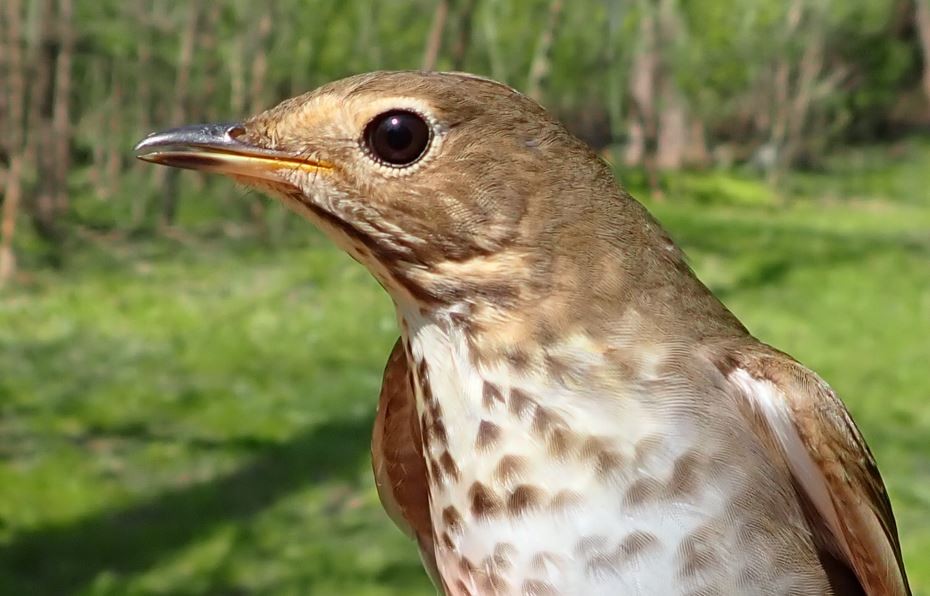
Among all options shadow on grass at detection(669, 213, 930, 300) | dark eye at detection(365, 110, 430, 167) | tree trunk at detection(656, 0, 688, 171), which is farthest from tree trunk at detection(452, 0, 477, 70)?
tree trunk at detection(656, 0, 688, 171)

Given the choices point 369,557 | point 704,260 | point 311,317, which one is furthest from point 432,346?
point 704,260

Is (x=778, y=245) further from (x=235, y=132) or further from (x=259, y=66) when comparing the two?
(x=235, y=132)

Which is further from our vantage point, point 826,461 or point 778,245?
point 778,245

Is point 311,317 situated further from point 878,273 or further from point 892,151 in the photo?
point 892,151

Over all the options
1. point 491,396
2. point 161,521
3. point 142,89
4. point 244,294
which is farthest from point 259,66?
point 491,396

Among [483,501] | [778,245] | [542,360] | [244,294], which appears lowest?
[244,294]


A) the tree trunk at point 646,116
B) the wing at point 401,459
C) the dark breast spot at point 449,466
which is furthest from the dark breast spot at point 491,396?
the tree trunk at point 646,116
